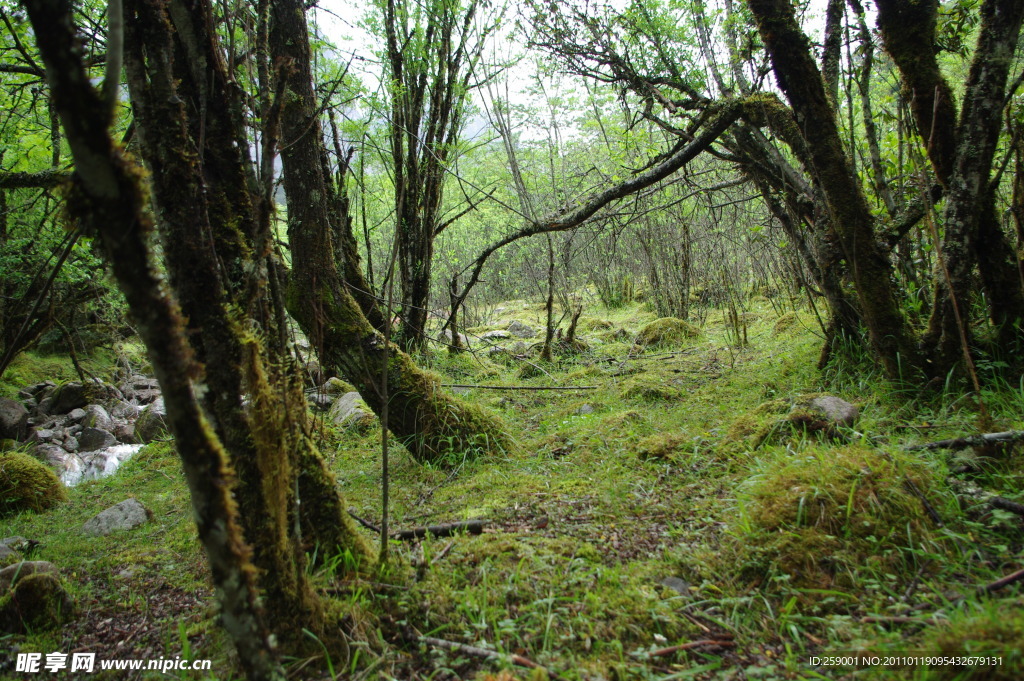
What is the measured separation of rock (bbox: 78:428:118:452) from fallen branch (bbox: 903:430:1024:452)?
772 centimetres

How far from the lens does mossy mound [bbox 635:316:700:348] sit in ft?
23.4

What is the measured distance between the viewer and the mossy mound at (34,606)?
1.98m

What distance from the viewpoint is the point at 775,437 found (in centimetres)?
290

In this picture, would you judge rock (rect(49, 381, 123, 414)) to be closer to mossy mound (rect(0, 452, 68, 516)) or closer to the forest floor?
mossy mound (rect(0, 452, 68, 516))

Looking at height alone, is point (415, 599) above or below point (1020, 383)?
below

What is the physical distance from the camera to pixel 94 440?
614cm

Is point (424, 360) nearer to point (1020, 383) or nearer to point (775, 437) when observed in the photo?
point (775, 437)

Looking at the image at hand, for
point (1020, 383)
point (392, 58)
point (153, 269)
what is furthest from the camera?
point (392, 58)

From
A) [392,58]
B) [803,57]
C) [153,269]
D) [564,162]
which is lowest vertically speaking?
[153,269]

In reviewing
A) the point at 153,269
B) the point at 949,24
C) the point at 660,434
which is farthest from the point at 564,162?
the point at 153,269

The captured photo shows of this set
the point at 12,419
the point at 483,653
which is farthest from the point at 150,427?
the point at 483,653

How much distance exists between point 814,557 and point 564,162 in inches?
516

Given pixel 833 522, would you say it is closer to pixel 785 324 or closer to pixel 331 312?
pixel 331 312

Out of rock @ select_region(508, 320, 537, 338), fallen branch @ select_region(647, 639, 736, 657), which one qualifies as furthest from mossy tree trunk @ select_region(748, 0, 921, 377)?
rock @ select_region(508, 320, 537, 338)
